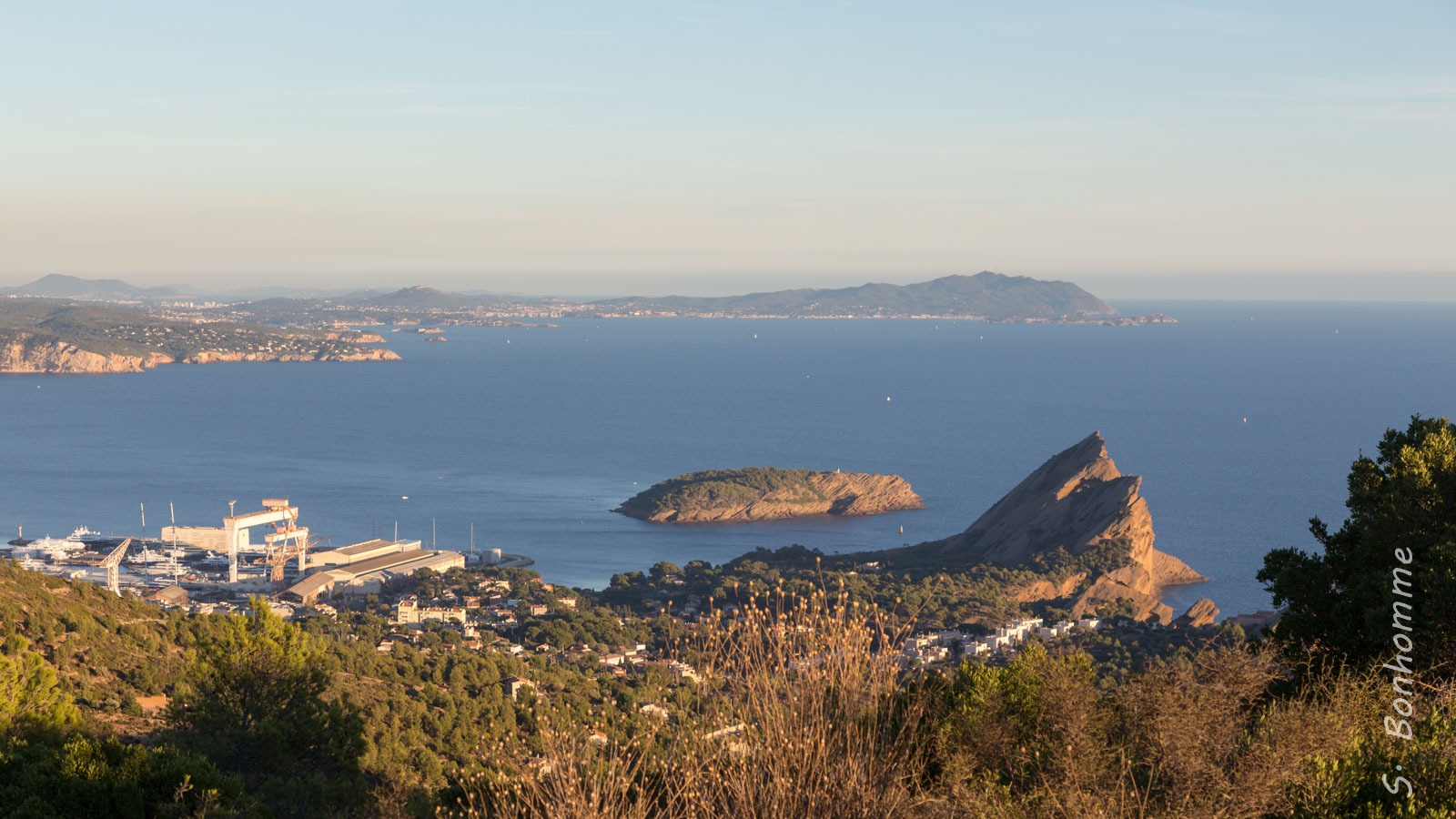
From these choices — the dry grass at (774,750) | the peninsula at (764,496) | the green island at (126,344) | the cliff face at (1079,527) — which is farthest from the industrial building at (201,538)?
the green island at (126,344)

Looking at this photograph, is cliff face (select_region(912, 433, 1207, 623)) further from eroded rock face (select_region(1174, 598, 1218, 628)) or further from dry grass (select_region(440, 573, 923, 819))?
dry grass (select_region(440, 573, 923, 819))

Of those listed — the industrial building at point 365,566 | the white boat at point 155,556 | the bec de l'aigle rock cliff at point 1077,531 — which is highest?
the bec de l'aigle rock cliff at point 1077,531

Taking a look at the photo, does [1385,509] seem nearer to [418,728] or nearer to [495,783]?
[495,783]

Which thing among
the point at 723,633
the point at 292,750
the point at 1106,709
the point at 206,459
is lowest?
the point at 206,459

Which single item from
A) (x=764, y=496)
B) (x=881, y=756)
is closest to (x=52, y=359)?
(x=764, y=496)

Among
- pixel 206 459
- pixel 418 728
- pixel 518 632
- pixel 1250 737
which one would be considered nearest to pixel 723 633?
pixel 1250 737

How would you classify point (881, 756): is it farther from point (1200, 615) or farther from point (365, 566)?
point (365, 566)

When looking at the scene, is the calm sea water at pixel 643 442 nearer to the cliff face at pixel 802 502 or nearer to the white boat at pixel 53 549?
the cliff face at pixel 802 502
